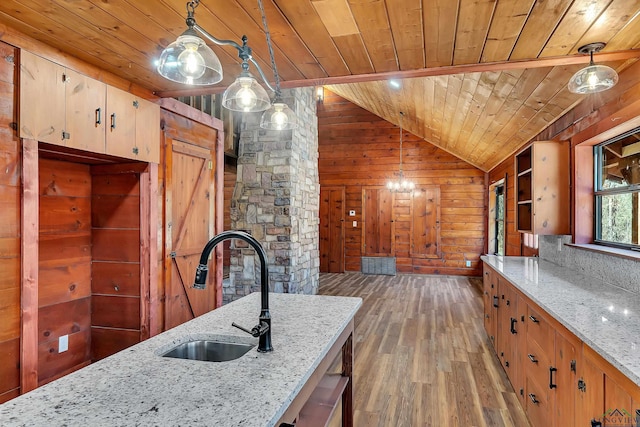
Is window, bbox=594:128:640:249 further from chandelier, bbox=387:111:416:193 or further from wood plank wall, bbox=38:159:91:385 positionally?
chandelier, bbox=387:111:416:193

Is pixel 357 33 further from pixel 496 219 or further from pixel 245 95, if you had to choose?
pixel 496 219

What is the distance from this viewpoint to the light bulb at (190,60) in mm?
1407

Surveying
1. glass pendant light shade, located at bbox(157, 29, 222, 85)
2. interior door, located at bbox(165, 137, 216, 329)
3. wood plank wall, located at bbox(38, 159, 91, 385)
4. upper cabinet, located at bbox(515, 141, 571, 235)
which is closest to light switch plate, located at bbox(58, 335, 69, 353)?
wood plank wall, located at bbox(38, 159, 91, 385)

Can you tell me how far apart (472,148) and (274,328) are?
18.5ft

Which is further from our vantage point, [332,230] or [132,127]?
[332,230]

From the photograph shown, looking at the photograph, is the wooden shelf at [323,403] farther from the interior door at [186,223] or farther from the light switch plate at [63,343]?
the light switch plate at [63,343]

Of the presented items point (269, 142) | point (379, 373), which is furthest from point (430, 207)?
point (379, 373)

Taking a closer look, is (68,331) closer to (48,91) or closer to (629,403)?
(48,91)

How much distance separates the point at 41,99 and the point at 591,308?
3.20 meters

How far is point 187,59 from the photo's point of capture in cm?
145

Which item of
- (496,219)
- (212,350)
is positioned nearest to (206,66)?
(212,350)

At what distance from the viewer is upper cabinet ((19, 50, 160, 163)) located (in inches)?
82.0

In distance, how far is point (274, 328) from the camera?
5.35ft

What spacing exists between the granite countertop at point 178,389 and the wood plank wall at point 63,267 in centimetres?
184
